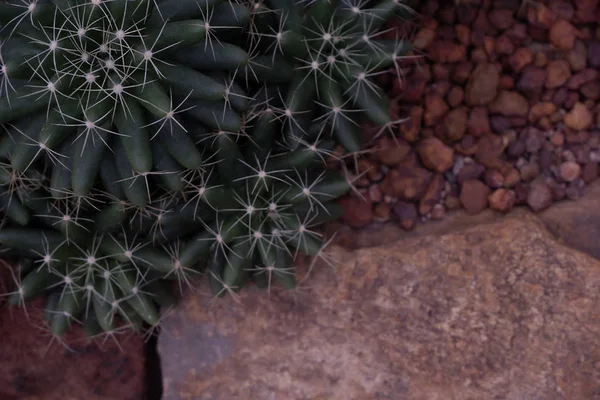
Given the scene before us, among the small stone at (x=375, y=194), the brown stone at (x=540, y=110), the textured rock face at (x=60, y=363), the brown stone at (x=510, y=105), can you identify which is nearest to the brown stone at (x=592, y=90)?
the brown stone at (x=540, y=110)

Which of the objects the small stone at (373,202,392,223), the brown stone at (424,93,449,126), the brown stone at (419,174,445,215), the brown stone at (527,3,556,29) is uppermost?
the brown stone at (527,3,556,29)

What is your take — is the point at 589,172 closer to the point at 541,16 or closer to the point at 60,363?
the point at 541,16

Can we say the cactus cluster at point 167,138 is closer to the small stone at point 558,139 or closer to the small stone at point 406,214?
the small stone at point 406,214

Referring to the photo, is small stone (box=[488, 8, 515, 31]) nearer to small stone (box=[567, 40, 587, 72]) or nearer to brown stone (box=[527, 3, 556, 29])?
brown stone (box=[527, 3, 556, 29])

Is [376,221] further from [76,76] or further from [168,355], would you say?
[76,76]

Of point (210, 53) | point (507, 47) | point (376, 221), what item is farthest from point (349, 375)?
point (507, 47)

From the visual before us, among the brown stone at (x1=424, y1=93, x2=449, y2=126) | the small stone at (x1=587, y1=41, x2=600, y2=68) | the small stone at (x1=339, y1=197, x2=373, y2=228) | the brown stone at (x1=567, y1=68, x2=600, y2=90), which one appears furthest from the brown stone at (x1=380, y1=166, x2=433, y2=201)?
the small stone at (x1=587, y1=41, x2=600, y2=68)
